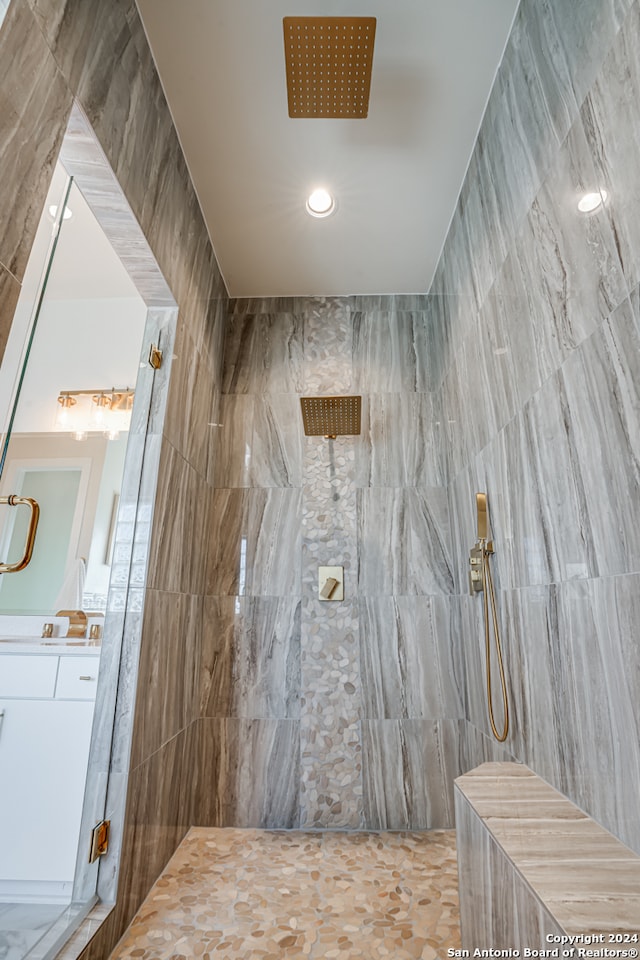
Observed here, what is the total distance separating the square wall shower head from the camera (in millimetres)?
1335

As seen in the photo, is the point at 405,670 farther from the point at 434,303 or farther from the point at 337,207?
the point at 337,207

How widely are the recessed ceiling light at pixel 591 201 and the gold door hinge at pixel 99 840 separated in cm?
194

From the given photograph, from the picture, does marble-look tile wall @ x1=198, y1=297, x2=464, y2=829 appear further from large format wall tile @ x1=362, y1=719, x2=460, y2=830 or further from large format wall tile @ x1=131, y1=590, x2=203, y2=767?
large format wall tile @ x1=131, y1=590, x2=203, y2=767

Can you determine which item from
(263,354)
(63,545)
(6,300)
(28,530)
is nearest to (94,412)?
(63,545)

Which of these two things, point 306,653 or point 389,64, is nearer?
point 389,64

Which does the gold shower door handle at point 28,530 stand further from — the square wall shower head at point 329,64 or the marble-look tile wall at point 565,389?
the square wall shower head at point 329,64

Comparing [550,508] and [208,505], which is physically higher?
[208,505]

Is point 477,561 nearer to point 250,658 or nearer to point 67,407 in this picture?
point 250,658

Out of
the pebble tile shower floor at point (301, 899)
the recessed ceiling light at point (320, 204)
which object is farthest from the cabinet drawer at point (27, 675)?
the recessed ceiling light at point (320, 204)

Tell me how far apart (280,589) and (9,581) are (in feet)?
4.44

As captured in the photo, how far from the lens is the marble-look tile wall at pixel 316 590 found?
81.9 inches

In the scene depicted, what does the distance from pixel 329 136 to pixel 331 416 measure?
1072mm

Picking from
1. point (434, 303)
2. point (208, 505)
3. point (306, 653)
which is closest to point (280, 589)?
point (306, 653)

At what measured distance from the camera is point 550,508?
1.24 metres
